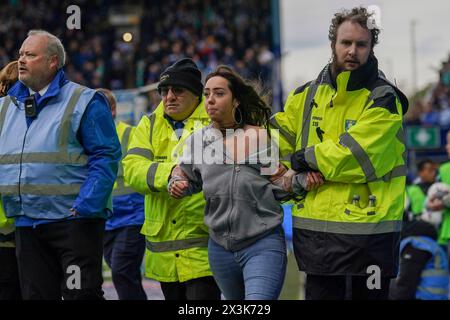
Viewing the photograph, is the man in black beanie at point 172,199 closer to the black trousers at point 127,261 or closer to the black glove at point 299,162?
the black glove at point 299,162

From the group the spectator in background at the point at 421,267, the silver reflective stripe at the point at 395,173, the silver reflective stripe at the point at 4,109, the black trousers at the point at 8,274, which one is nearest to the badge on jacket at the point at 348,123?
the silver reflective stripe at the point at 395,173

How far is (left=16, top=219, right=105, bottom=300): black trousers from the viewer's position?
6.00 metres

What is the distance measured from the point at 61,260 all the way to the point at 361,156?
1961 millimetres

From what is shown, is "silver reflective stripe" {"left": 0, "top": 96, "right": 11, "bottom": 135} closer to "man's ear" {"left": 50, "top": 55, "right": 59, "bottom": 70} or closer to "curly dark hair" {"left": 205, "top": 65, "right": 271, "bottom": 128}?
"man's ear" {"left": 50, "top": 55, "right": 59, "bottom": 70}

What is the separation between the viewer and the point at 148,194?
21.5 feet

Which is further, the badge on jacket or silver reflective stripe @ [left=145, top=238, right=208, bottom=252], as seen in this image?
silver reflective stripe @ [left=145, top=238, right=208, bottom=252]

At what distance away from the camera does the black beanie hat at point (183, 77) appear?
6.50 metres

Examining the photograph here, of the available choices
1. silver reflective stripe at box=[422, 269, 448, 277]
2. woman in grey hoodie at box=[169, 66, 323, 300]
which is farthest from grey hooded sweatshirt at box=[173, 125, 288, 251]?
silver reflective stripe at box=[422, 269, 448, 277]

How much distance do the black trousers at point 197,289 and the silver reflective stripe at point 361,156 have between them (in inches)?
55.5

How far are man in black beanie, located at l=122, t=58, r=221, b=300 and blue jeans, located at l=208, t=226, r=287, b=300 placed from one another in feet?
1.71

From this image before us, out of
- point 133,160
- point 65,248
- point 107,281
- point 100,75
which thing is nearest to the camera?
point 65,248
